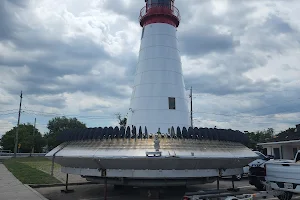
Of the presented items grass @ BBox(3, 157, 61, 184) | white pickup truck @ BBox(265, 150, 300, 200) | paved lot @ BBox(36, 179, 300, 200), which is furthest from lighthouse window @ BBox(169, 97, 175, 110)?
grass @ BBox(3, 157, 61, 184)

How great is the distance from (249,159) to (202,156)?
309 cm

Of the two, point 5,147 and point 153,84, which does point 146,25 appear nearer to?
point 153,84

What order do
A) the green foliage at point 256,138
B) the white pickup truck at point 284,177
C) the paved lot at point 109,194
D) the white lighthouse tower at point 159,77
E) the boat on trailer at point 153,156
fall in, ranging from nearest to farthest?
the white pickup truck at point 284,177 → the boat on trailer at point 153,156 → the paved lot at point 109,194 → the white lighthouse tower at point 159,77 → the green foliage at point 256,138

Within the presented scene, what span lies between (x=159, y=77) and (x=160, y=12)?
366cm

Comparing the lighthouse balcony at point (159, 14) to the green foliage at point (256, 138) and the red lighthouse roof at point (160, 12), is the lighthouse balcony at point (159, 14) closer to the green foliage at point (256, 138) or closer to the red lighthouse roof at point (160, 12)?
the red lighthouse roof at point (160, 12)

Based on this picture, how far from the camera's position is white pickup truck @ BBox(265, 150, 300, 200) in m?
10.2

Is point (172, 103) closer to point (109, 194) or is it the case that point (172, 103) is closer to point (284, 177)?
point (109, 194)

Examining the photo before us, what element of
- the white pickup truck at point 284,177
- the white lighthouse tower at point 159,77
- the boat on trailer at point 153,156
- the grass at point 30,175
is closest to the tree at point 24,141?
the grass at point 30,175

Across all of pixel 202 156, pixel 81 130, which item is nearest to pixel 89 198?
pixel 81 130

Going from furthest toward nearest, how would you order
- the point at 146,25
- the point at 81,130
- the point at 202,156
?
the point at 146,25 → the point at 81,130 → the point at 202,156

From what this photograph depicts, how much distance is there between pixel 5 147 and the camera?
253ft

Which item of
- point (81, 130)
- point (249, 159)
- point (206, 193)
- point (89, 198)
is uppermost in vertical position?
point (81, 130)

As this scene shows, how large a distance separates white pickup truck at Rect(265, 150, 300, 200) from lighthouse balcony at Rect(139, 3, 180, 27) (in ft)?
29.7

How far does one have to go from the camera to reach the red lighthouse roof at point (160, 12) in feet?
50.1
